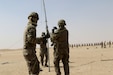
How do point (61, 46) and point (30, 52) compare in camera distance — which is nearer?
point (30, 52)

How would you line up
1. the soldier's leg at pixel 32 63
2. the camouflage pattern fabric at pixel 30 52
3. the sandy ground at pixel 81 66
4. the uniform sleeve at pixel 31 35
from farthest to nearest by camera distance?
the sandy ground at pixel 81 66 < the soldier's leg at pixel 32 63 < the camouflage pattern fabric at pixel 30 52 < the uniform sleeve at pixel 31 35

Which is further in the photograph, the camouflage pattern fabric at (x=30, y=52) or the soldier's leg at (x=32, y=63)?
the soldier's leg at (x=32, y=63)

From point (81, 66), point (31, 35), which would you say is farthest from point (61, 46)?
point (81, 66)

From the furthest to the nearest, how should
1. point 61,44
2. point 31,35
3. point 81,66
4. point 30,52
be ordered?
point 81,66, point 61,44, point 30,52, point 31,35

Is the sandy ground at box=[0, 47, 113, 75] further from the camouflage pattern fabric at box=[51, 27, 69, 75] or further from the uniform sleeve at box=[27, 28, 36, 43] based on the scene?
the uniform sleeve at box=[27, 28, 36, 43]

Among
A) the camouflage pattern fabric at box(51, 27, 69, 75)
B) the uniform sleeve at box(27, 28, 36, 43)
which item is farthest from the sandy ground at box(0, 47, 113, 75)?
the uniform sleeve at box(27, 28, 36, 43)

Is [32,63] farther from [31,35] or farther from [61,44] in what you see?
[61,44]

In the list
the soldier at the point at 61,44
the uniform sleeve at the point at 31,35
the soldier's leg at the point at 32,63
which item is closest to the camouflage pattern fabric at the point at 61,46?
the soldier at the point at 61,44

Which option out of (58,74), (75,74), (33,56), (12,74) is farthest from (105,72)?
(33,56)

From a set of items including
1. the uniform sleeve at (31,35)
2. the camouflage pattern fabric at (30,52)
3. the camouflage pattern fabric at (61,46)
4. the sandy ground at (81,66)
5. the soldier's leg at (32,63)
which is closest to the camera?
the uniform sleeve at (31,35)

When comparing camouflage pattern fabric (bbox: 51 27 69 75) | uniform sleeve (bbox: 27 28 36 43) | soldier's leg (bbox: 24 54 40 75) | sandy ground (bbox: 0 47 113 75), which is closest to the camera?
Result: uniform sleeve (bbox: 27 28 36 43)

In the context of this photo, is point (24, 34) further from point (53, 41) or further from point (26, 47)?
point (53, 41)

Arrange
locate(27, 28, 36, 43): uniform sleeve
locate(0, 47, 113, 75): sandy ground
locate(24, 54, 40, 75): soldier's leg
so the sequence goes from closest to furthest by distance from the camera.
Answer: locate(27, 28, 36, 43): uniform sleeve < locate(24, 54, 40, 75): soldier's leg < locate(0, 47, 113, 75): sandy ground

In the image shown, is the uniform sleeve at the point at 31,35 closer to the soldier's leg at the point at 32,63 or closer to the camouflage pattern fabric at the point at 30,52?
the camouflage pattern fabric at the point at 30,52
